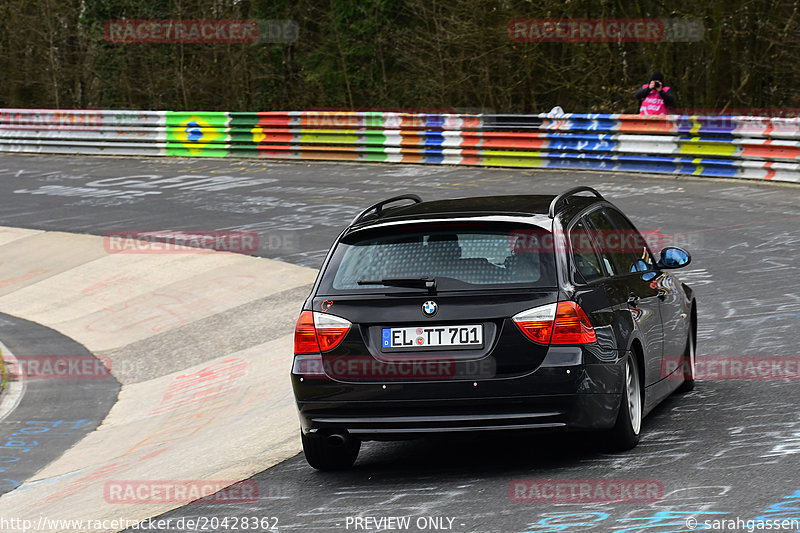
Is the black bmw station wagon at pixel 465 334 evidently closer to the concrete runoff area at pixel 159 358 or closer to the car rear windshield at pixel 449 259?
the car rear windshield at pixel 449 259

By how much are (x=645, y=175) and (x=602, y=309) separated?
15.6 m

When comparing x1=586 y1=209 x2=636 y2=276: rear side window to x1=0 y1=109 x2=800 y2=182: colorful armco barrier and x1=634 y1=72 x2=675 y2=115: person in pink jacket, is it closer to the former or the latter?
x1=0 y1=109 x2=800 y2=182: colorful armco barrier

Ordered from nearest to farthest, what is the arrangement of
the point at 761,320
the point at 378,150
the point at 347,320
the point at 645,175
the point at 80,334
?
1. the point at 347,320
2. the point at 761,320
3. the point at 80,334
4. the point at 645,175
5. the point at 378,150

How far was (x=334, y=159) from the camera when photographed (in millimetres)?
27453

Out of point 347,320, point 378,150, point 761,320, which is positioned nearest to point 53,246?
point 378,150

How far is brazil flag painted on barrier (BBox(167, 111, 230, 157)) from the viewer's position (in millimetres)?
29578

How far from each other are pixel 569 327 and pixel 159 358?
800cm

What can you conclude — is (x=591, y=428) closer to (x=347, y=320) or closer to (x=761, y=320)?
(x=347, y=320)

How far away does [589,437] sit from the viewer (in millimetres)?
6738

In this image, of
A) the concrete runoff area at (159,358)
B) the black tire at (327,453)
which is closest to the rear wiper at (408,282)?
the black tire at (327,453)

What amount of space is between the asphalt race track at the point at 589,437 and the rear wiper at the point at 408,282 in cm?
88

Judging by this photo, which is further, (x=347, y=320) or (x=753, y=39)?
(x=753, y=39)

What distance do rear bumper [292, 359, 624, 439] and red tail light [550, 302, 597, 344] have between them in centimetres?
14

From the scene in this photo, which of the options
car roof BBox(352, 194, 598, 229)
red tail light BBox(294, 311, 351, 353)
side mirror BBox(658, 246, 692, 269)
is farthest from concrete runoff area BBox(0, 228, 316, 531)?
side mirror BBox(658, 246, 692, 269)
